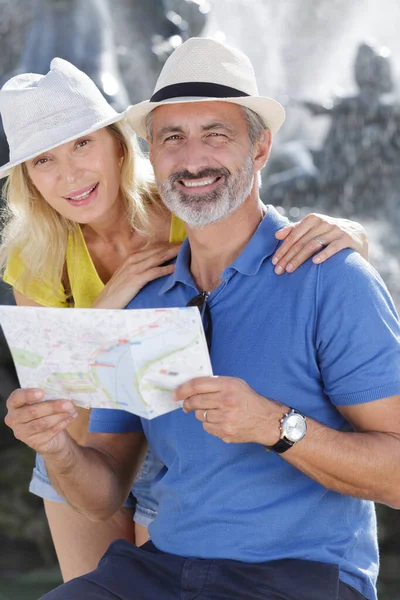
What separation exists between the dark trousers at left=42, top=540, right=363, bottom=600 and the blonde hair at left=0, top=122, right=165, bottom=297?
96 centimetres

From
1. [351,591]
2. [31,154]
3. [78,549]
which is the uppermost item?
[31,154]

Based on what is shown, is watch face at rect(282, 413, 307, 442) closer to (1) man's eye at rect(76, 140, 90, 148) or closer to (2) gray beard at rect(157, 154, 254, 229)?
(2) gray beard at rect(157, 154, 254, 229)

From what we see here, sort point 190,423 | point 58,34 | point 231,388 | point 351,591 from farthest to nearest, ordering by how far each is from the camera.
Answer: point 58,34, point 190,423, point 351,591, point 231,388

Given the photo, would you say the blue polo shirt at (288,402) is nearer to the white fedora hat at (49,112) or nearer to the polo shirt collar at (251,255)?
the polo shirt collar at (251,255)

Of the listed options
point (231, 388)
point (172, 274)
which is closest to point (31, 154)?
point (172, 274)

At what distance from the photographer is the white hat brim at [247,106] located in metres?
2.37

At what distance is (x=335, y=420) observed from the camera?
7.36 ft

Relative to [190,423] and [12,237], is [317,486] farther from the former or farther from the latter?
[12,237]

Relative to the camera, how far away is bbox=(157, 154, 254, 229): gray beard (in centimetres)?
238

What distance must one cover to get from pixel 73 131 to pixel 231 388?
110 cm

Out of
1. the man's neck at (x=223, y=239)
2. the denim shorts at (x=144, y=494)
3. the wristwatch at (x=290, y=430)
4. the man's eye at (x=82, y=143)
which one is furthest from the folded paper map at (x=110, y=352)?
the man's eye at (x=82, y=143)

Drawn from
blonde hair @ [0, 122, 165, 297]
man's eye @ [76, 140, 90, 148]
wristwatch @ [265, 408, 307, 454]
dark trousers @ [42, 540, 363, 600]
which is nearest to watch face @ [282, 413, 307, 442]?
wristwatch @ [265, 408, 307, 454]

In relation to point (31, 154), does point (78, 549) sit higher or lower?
lower

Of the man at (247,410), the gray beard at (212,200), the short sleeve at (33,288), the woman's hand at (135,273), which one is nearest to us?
the man at (247,410)
